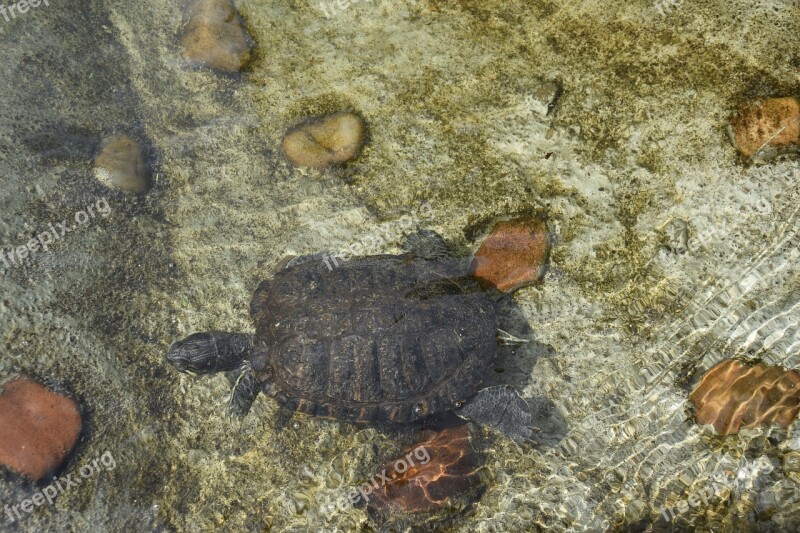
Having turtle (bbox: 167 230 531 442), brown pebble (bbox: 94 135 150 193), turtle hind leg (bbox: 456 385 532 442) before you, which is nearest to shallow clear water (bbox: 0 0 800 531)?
brown pebble (bbox: 94 135 150 193)

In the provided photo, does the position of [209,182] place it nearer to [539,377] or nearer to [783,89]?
[539,377]

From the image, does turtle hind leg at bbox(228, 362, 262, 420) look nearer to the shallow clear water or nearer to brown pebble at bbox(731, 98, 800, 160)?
the shallow clear water

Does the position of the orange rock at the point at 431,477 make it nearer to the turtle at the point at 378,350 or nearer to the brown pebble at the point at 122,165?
the turtle at the point at 378,350

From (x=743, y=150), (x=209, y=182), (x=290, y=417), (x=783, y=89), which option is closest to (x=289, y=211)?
(x=209, y=182)

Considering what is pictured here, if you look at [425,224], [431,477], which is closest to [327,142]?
[425,224]

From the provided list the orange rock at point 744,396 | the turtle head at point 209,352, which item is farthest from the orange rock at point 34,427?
the orange rock at point 744,396

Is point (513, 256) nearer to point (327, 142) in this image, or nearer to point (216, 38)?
point (327, 142)

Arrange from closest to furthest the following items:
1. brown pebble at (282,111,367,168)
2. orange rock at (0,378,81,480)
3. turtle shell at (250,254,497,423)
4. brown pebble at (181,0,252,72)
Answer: orange rock at (0,378,81,480), turtle shell at (250,254,497,423), brown pebble at (282,111,367,168), brown pebble at (181,0,252,72)
